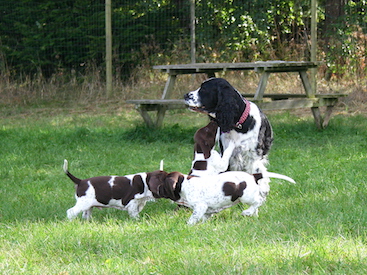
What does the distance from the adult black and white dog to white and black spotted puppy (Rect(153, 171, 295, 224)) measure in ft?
1.71

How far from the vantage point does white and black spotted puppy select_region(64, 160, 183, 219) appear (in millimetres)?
4266

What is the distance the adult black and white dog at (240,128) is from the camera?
465cm

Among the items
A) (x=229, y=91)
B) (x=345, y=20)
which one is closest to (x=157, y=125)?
A: (x=229, y=91)

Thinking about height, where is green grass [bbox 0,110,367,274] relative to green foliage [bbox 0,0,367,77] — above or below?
below

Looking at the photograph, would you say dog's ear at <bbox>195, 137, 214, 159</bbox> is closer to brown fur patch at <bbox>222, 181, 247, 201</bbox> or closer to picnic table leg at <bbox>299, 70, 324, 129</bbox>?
brown fur patch at <bbox>222, 181, 247, 201</bbox>

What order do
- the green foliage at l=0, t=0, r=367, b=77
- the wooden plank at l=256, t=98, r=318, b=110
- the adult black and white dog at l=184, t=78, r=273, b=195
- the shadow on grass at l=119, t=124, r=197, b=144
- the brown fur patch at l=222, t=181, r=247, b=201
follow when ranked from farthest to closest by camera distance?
the green foliage at l=0, t=0, r=367, b=77, the shadow on grass at l=119, t=124, r=197, b=144, the wooden plank at l=256, t=98, r=318, b=110, the adult black and white dog at l=184, t=78, r=273, b=195, the brown fur patch at l=222, t=181, r=247, b=201

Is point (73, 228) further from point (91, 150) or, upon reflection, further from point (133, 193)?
point (91, 150)

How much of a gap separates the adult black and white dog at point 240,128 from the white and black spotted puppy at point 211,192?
52 cm

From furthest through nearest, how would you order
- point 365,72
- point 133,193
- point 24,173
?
1. point 365,72
2. point 24,173
3. point 133,193

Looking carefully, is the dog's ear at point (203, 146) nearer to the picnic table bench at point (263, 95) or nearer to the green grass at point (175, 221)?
the green grass at point (175, 221)

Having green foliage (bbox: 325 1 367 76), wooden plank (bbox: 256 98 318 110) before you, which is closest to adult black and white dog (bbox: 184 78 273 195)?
wooden plank (bbox: 256 98 318 110)

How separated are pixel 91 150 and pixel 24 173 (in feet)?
4.80

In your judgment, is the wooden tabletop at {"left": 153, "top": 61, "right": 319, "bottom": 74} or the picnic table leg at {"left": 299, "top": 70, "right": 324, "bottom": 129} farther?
the picnic table leg at {"left": 299, "top": 70, "right": 324, "bottom": 129}

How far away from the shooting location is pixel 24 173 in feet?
20.4
